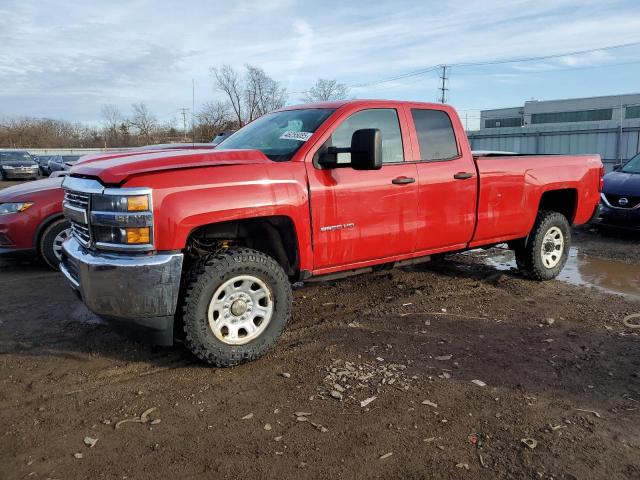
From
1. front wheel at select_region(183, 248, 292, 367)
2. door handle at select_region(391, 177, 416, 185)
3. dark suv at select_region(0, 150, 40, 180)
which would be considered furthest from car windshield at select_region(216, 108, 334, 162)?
dark suv at select_region(0, 150, 40, 180)

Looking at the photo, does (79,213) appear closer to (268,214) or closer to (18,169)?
(268,214)

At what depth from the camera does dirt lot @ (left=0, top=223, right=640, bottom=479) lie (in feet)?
8.86

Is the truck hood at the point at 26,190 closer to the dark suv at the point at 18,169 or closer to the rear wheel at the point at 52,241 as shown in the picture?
the rear wheel at the point at 52,241

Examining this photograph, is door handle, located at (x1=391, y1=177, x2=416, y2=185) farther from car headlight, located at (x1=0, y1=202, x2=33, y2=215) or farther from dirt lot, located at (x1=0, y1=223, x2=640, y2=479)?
→ car headlight, located at (x1=0, y1=202, x2=33, y2=215)

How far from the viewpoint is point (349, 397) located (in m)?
3.36

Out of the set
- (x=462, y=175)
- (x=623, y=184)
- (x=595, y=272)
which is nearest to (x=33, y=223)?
(x=462, y=175)

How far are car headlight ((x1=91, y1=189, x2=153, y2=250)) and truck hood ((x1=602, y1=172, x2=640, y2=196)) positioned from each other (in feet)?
27.5

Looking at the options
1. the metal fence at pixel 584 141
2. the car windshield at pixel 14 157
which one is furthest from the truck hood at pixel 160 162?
the car windshield at pixel 14 157

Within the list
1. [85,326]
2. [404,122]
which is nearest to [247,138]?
[404,122]

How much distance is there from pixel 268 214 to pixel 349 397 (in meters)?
1.43

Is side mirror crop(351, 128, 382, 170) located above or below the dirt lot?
above

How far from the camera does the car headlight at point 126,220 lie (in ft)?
11.0

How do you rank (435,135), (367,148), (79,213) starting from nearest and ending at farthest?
(79,213) → (367,148) → (435,135)

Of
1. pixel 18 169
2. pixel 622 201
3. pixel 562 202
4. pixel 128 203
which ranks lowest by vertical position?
pixel 622 201
